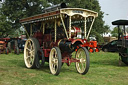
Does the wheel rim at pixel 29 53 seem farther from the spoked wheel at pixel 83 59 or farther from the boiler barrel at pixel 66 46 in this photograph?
the spoked wheel at pixel 83 59

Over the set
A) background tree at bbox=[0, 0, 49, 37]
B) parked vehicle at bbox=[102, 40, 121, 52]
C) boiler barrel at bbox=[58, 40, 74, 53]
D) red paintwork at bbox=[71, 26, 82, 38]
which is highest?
background tree at bbox=[0, 0, 49, 37]

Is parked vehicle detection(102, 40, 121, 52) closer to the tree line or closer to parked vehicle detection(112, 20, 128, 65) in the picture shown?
the tree line

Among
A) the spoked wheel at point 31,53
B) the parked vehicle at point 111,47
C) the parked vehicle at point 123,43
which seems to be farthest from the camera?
the parked vehicle at point 111,47

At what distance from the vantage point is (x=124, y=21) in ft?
36.7

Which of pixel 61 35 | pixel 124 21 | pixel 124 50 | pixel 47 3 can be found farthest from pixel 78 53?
pixel 47 3

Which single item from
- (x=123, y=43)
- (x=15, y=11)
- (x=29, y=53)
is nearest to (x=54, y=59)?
(x=29, y=53)

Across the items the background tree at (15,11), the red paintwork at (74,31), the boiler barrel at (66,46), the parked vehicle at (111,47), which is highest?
the background tree at (15,11)

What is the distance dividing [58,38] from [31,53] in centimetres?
168

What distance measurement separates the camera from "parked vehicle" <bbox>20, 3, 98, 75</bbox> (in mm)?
7490

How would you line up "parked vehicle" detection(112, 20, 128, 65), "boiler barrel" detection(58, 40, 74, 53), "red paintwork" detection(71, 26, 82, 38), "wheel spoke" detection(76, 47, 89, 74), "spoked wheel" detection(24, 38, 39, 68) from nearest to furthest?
"wheel spoke" detection(76, 47, 89, 74), "boiler barrel" detection(58, 40, 74, 53), "red paintwork" detection(71, 26, 82, 38), "spoked wheel" detection(24, 38, 39, 68), "parked vehicle" detection(112, 20, 128, 65)

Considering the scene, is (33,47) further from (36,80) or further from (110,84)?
(110,84)

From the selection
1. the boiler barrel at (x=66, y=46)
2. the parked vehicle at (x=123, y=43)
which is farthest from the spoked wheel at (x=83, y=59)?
the parked vehicle at (x=123, y=43)

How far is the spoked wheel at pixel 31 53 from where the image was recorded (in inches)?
349

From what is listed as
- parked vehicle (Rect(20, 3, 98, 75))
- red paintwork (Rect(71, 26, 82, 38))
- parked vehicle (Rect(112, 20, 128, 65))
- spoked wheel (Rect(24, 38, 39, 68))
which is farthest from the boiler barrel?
parked vehicle (Rect(112, 20, 128, 65))
